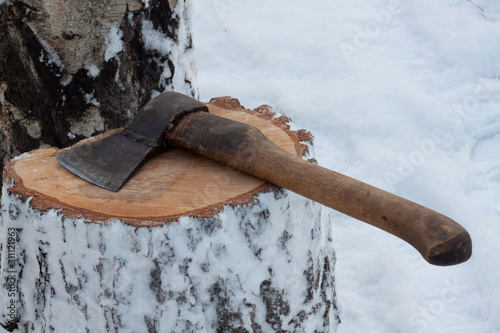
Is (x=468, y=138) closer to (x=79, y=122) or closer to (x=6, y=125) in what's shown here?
(x=79, y=122)

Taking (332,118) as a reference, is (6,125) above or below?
above

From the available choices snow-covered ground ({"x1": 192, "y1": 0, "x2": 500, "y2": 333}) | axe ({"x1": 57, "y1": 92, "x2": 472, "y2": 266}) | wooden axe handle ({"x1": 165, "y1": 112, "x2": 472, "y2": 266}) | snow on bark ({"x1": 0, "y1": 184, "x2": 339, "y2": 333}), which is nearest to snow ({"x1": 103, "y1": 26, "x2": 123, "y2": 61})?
axe ({"x1": 57, "y1": 92, "x2": 472, "y2": 266})

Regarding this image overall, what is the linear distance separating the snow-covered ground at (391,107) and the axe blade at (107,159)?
140cm

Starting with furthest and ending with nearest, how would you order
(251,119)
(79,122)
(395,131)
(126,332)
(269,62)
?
(269,62), (395,131), (79,122), (251,119), (126,332)

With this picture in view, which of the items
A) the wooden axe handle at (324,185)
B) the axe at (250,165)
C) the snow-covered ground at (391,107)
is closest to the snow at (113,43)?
the axe at (250,165)

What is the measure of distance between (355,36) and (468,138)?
1153mm

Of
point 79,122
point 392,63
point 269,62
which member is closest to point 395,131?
point 392,63

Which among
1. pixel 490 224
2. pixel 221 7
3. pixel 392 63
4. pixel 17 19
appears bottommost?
pixel 490 224

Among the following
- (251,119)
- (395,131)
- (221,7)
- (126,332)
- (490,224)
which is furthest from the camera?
(221,7)

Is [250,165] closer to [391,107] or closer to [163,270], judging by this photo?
[163,270]

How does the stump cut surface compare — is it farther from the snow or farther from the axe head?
the snow

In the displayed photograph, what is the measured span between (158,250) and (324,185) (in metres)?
0.53

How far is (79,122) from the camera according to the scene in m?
2.64

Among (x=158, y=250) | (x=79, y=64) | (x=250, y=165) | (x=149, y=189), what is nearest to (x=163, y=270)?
(x=158, y=250)
